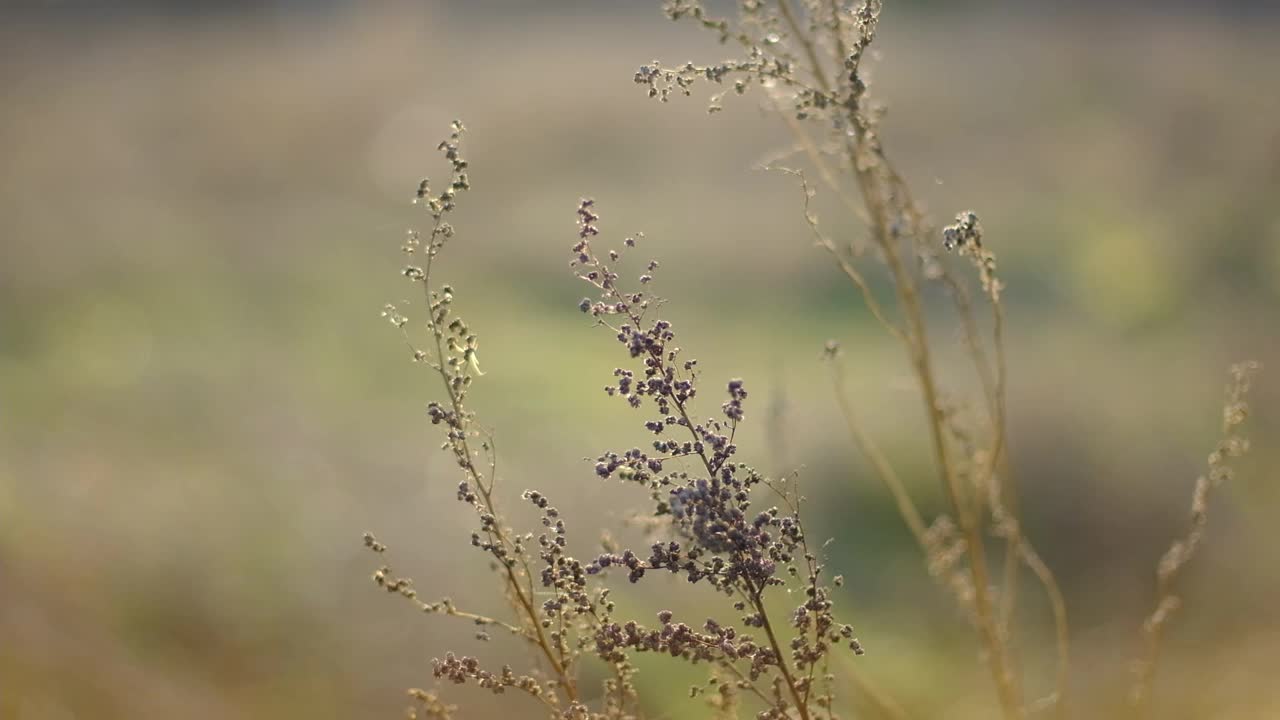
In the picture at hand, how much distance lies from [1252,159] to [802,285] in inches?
56.8

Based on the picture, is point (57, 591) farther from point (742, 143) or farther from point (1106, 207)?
point (1106, 207)

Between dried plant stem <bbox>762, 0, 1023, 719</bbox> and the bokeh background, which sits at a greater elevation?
the bokeh background

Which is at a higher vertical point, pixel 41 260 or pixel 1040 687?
pixel 41 260

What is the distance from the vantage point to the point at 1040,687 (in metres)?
2.08

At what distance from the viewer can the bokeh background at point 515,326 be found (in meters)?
2.12

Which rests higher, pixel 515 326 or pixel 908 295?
pixel 515 326

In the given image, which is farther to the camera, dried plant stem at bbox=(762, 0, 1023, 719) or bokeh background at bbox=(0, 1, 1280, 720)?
bokeh background at bbox=(0, 1, 1280, 720)

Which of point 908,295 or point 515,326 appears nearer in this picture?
point 908,295

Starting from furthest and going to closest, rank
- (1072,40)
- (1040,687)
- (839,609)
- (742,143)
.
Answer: (1072,40)
(742,143)
(839,609)
(1040,687)

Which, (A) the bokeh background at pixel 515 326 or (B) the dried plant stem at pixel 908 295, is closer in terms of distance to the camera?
(B) the dried plant stem at pixel 908 295

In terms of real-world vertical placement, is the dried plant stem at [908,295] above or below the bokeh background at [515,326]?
below

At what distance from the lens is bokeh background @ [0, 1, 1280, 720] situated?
2125 millimetres

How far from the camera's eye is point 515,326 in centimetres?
336

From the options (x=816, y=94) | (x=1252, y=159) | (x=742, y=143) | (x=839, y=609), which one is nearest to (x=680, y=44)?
(x=742, y=143)
